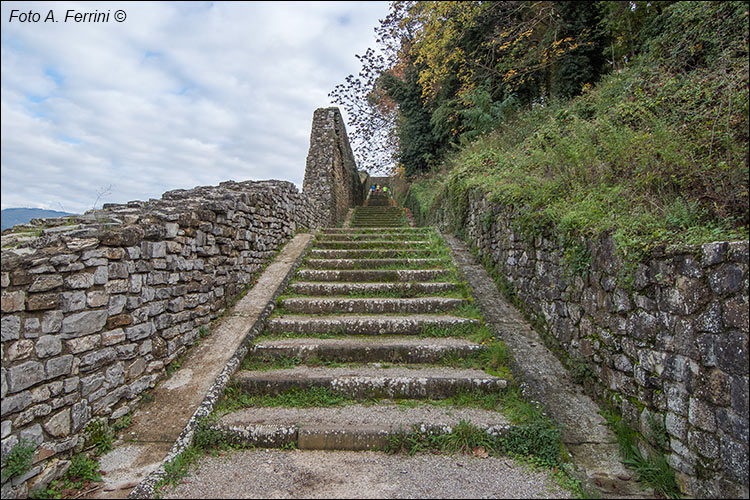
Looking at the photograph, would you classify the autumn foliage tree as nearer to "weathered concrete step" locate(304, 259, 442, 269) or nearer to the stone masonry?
"weathered concrete step" locate(304, 259, 442, 269)

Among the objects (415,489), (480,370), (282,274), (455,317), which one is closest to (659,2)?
(455,317)

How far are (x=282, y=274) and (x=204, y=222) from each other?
161 centimetres

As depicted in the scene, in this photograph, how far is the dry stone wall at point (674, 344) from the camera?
199 centimetres

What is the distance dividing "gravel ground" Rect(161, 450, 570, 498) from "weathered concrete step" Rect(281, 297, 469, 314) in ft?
6.78

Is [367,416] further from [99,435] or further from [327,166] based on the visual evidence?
[327,166]

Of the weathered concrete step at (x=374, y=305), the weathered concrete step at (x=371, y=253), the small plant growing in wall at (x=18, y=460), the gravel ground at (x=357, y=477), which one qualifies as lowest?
the gravel ground at (x=357, y=477)

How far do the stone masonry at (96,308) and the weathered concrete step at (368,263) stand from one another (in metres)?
1.57

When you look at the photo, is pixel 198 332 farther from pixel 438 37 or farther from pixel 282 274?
pixel 438 37

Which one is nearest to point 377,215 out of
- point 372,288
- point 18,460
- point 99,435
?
point 372,288

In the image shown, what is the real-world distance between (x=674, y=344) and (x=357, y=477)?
2.16 m

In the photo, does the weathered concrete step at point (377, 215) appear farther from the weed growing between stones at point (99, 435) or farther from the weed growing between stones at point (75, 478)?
the weed growing between stones at point (75, 478)

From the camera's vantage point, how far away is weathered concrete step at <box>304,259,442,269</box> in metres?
5.93

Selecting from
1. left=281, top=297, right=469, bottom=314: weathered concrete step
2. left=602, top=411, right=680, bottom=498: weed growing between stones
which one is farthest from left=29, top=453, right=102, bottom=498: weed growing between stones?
left=602, top=411, right=680, bottom=498: weed growing between stones

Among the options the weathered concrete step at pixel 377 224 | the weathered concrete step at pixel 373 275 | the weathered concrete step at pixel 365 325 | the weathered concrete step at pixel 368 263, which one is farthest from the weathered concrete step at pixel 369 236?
the weathered concrete step at pixel 377 224
